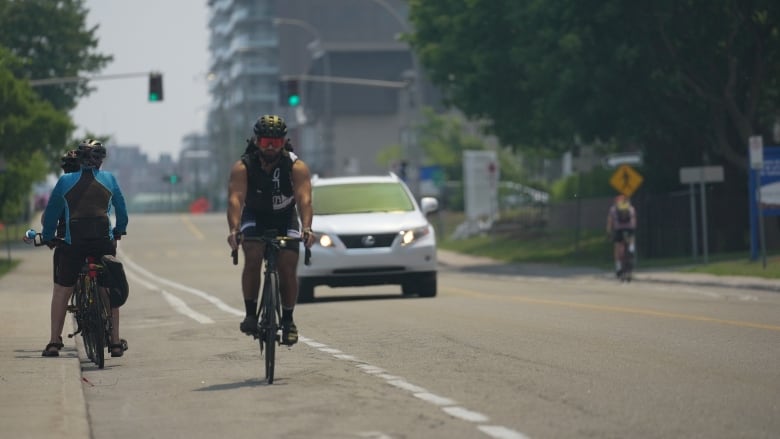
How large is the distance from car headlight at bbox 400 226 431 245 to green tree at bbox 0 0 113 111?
171 feet

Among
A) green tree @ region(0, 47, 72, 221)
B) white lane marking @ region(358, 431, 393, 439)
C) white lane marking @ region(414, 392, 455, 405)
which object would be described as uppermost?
green tree @ region(0, 47, 72, 221)

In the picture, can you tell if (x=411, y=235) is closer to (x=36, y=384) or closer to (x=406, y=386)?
(x=36, y=384)

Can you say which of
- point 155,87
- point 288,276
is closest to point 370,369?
point 288,276

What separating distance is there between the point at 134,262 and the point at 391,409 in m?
47.8

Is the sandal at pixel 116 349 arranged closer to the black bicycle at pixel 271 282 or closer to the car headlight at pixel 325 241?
the black bicycle at pixel 271 282

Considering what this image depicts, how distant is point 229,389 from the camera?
41.2 ft

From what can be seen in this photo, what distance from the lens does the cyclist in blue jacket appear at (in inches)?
587

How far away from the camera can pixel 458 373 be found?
13.1 m

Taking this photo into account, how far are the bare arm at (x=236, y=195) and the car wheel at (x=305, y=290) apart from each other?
12.1 metres

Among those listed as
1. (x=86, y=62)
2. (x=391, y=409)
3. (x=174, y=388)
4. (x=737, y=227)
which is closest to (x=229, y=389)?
(x=174, y=388)

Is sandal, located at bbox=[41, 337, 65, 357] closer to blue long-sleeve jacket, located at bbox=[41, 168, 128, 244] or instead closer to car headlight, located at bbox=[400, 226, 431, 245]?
blue long-sleeve jacket, located at bbox=[41, 168, 128, 244]

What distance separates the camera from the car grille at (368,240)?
25.1 meters

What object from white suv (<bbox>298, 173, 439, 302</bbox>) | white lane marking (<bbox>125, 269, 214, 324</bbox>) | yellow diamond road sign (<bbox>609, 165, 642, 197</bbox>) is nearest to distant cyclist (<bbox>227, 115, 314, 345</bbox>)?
white lane marking (<bbox>125, 269, 214, 324</bbox>)

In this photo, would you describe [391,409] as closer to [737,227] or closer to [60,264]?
[60,264]
